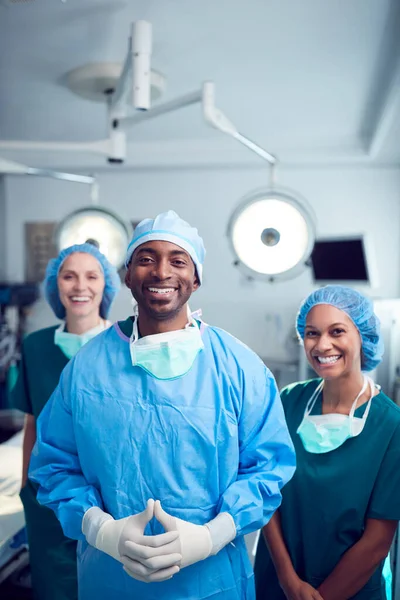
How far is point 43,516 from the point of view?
5.29 ft

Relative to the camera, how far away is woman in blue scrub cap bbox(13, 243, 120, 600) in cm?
159

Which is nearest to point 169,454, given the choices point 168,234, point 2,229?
point 168,234

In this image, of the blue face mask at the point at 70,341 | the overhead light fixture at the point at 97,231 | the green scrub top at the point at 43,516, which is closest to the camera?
the green scrub top at the point at 43,516

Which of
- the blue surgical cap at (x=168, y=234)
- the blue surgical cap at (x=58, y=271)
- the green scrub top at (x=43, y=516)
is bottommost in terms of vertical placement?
the green scrub top at (x=43, y=516)

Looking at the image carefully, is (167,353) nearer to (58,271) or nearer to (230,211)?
(58,271)

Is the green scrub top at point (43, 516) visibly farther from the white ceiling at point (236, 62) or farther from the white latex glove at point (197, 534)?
the white ceiling at point (236, 62)

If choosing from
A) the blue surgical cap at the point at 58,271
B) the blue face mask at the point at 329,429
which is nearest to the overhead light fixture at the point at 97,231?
the blue surgical cap at the point at 58,271

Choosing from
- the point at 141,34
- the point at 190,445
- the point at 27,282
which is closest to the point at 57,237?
the point at 141,34

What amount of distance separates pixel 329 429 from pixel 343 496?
0.17 metres

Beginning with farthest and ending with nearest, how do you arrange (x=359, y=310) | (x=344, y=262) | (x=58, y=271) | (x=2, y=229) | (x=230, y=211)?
(x=2, y=229) → (x=230, y=211) → (x=344, y=262) → (x=58, y=271) → (x=359, y=310)

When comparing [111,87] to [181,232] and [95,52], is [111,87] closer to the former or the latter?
[95,52]

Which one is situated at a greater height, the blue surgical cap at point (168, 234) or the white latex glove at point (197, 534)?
the blue surgical cap at point (168, 234)

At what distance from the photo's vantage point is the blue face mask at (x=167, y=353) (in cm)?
110

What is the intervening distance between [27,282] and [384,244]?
270cm
